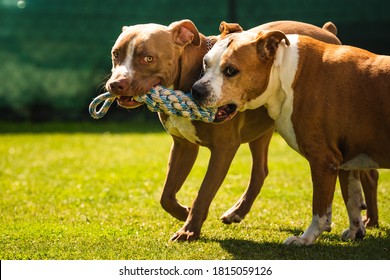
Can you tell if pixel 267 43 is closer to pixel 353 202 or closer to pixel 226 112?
pixel 226 112

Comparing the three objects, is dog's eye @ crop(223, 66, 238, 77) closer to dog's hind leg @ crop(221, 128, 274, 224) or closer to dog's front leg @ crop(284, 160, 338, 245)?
dog's front leg @ crop(284, 160, 338, 245)

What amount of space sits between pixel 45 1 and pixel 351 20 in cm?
608

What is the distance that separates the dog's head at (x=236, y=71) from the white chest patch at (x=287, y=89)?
0.08 m

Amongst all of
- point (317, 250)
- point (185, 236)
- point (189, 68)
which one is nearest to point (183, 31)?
point (189, 68)

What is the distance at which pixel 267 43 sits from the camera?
575 centimetres

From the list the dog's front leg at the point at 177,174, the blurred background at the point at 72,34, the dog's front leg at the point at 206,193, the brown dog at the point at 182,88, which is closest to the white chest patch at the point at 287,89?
the brown dog at the point at 182,88

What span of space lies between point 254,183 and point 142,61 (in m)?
1.91

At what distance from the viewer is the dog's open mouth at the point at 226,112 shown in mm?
5797

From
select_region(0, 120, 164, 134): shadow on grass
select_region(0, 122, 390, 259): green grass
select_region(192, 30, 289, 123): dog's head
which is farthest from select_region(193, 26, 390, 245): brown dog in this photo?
select_region(0, 120, 164, 134): shadow on grass

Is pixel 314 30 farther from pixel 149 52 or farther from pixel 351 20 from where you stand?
pixel 351 20

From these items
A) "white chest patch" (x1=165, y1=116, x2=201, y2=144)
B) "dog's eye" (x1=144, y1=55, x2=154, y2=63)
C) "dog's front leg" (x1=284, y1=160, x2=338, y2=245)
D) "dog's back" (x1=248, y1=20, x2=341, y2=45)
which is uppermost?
"dog's back" (x1=248, y1=20, x2=341, y2=45)

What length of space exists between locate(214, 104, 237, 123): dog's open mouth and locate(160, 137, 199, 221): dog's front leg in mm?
855

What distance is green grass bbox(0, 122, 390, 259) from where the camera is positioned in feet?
19.2
